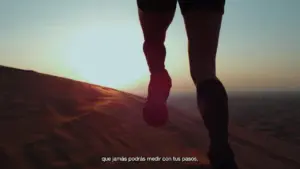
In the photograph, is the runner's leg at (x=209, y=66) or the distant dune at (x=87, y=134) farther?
the distant dune at (x=87, y=134)

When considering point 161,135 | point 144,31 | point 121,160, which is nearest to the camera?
point 144,31

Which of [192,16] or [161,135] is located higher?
[192,16]

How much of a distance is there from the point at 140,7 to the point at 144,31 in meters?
0.17

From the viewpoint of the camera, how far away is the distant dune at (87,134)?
340 centimetres

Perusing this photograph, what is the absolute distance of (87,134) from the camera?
396 cm

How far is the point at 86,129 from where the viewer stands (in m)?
4.08

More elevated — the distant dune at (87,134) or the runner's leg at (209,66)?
the runner's leg at (209,66)

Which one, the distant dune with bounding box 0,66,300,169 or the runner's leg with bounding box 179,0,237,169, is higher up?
the runner's leg with bounding box 179,0,237,169

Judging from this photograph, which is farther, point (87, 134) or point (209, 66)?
point (87, 134)

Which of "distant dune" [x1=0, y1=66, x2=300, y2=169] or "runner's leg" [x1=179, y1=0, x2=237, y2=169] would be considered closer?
"runner's leg" [x1=179, y1=0, x2=237, y2=169]

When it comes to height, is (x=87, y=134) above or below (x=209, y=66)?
below

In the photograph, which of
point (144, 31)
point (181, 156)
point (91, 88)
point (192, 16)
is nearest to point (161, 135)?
point (181, 156)

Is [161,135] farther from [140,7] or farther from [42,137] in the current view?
[140,7]

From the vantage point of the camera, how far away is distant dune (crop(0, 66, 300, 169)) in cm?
340
